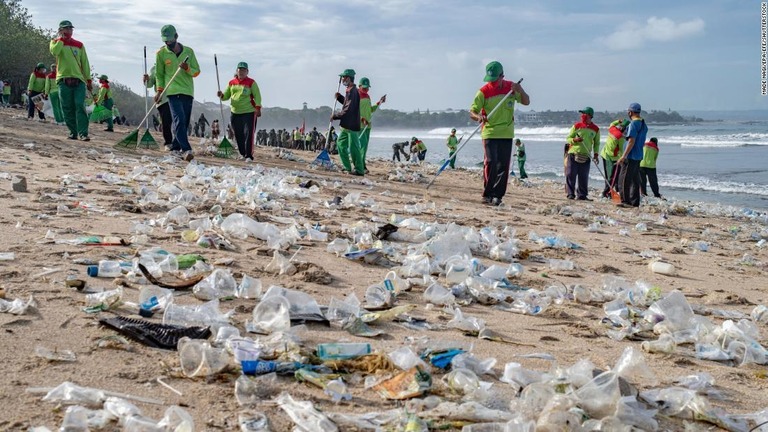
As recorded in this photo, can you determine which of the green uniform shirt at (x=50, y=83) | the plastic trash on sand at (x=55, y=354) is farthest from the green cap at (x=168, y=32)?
the green uniform shirt at (x=50, y=83)

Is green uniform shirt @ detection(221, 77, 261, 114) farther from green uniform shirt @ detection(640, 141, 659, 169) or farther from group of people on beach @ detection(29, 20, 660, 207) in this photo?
green uniform shirt @ detection(640, 141, 659, 169)

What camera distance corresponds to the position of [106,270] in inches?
129

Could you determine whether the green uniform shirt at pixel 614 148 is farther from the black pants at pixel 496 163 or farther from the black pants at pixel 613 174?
the black pants at pixel 496 163

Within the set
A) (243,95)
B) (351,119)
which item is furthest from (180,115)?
(351,119)

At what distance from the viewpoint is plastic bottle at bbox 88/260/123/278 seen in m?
3.23

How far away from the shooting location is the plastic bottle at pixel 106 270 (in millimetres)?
3232

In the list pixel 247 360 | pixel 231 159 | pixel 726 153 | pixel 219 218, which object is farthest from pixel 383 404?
pixel 726 153

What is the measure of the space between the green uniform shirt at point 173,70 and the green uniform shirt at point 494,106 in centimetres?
407

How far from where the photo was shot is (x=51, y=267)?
330 cm

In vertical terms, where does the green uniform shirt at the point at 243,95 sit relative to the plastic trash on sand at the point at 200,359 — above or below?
above

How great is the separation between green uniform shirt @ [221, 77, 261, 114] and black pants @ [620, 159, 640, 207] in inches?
231

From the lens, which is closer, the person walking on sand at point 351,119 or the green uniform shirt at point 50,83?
the person walking on sand at point 351,119

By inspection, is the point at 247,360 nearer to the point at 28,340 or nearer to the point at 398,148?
the point at 28,340

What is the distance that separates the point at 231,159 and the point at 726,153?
28.2m
